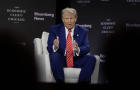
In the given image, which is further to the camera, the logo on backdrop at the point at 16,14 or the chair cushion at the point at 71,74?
the logo on backdrop at the point at 16,14

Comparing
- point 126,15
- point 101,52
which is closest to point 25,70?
point 101,52

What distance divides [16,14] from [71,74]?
2.15ft

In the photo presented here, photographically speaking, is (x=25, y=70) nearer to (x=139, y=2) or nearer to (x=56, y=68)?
(x=56, y=68)

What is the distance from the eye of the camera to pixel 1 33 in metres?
4.02

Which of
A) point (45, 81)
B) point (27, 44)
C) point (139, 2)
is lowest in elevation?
point (45, 81)

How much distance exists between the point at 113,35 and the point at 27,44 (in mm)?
686

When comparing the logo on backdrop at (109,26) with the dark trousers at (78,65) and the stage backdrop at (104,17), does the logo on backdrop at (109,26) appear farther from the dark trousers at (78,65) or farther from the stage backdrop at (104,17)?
the dark trousers at (78,65)

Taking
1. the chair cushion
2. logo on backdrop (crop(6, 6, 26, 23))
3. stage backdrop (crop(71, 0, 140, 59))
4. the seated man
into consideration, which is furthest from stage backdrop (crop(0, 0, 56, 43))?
the chair cushion

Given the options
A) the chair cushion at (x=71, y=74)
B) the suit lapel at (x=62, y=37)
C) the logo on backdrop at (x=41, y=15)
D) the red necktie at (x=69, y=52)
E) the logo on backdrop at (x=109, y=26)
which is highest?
the logo on backdrop at (x=41, y=15)

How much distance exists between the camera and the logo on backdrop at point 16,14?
401cm

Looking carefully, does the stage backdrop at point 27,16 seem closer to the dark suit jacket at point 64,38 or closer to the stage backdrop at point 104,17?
the dark suit jacket at point 64,38

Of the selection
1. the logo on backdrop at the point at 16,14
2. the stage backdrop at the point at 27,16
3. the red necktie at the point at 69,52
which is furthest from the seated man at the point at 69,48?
the logo on backdrop at the point at 16,14

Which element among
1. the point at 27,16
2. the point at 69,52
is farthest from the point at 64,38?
the point at 27,16

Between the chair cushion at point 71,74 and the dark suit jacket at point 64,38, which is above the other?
the dark suit jacket at point 64,38
